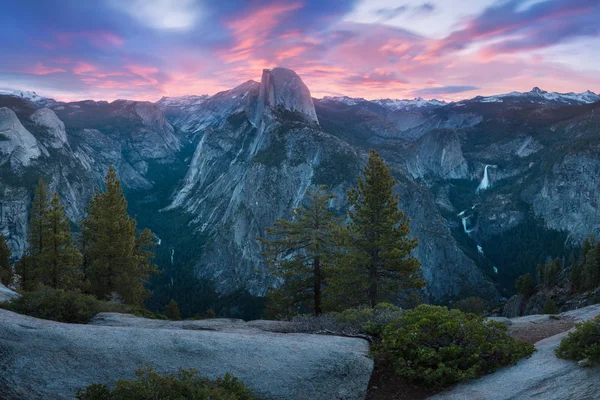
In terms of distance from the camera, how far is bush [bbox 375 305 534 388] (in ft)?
34.1

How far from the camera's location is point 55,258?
30.9 meters

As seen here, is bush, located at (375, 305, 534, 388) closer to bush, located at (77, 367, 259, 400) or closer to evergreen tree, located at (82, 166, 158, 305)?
bush, located at (77, 367, 259, 400)

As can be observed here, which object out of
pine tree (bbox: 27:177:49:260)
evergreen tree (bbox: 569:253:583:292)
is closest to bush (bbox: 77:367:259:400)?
pine tree (bbox: 27:177:49:260)

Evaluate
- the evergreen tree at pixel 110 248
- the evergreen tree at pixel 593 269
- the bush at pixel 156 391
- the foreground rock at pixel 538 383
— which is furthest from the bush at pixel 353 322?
the evergreen tree at pixel 593 269

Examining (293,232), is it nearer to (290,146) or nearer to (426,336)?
(426,336)

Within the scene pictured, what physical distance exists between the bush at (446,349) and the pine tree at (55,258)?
30.3 metres

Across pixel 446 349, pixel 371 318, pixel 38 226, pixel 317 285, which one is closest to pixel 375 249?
pixel 317 285

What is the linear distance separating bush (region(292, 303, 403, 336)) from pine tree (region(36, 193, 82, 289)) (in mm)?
25982

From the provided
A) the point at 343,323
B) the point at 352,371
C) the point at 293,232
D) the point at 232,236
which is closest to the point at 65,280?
the point at 293,232

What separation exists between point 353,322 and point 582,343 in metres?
7.35

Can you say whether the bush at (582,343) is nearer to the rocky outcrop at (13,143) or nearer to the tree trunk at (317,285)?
the tree trunk at (317,285)

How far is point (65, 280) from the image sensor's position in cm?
3102

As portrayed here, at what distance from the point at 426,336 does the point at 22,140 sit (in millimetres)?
207868

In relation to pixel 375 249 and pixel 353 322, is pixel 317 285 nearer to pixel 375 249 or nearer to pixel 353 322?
pixel 375 249
